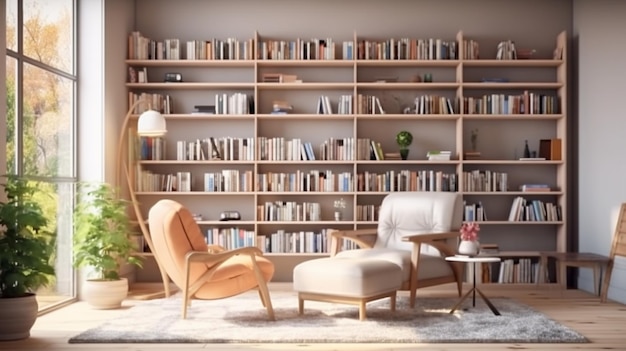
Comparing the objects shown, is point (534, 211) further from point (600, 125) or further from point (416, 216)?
point (416, 216)

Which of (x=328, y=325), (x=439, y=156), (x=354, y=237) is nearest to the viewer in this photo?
(x=328, y=325)

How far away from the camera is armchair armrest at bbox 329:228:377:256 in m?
6.98

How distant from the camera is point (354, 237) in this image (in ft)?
23.4

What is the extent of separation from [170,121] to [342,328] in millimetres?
3742

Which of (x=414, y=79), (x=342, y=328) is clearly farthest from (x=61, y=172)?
(x=414, y=79)

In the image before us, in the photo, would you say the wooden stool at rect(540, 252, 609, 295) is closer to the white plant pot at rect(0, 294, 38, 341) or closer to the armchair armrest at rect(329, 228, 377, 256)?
the armchair armrest at rect(329, 228, 377, 256)

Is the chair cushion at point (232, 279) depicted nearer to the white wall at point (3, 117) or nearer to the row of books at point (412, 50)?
the white wall at point (3, 117)

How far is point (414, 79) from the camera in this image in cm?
827

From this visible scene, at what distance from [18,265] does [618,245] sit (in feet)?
15.8

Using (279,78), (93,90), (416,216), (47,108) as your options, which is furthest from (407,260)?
(93,90)

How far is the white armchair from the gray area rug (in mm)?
274

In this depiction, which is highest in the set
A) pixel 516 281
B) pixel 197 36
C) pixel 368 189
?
pixel 197 36

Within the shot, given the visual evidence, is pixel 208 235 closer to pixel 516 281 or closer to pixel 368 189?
pixel 368 189

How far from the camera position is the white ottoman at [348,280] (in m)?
5.84
